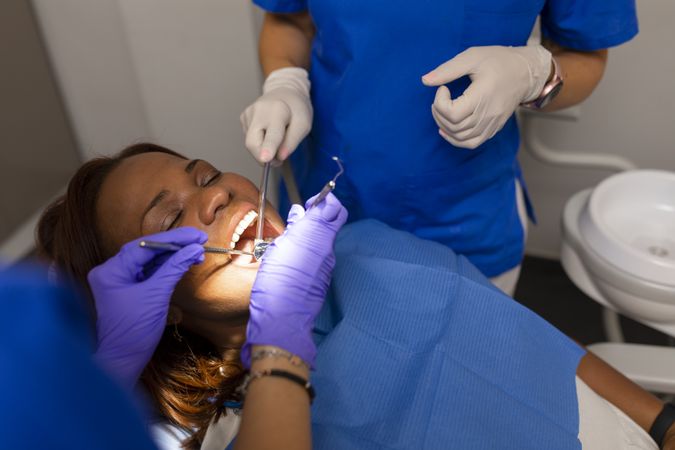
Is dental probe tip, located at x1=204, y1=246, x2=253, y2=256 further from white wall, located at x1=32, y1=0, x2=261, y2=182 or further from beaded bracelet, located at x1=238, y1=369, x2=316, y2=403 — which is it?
white wall, located at x1=32, y1=0, x2=261, y2=182

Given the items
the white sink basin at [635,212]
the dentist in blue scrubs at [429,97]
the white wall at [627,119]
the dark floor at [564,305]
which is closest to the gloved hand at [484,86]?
the dentist in blue scrubs at [429,97]

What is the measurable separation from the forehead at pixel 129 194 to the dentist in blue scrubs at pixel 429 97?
0.62ft

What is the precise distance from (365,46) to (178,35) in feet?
2.85

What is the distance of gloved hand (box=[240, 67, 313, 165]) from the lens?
117 cm

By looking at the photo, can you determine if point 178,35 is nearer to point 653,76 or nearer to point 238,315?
point 238,315

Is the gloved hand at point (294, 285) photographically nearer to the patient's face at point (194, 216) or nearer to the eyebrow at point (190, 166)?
the patient's face at point (194, 216)

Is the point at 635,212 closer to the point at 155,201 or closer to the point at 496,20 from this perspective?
the point at 496,20

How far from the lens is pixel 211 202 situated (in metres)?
1.02

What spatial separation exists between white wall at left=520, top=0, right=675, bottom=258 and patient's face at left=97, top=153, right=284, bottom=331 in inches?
45.8

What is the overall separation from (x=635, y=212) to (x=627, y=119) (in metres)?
0.51

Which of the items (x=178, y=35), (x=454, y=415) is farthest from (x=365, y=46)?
(x=178, y=35)

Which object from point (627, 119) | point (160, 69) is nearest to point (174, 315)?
point (160, 69)

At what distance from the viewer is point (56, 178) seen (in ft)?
6.72

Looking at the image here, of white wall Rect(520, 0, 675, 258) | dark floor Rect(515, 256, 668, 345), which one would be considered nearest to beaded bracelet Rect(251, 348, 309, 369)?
white wall Rect(520, 0, 675, 258)
